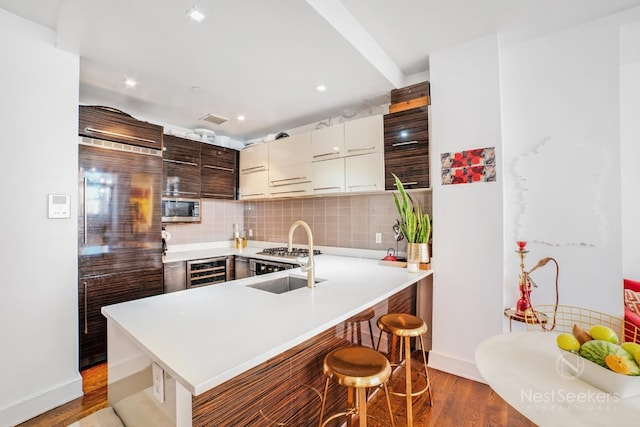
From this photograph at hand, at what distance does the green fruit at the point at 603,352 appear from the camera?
0.80 m

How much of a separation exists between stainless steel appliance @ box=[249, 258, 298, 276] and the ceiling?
174cm

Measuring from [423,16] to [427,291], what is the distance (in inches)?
85.2

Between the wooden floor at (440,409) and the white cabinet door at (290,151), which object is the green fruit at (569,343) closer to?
the wooden floor at (440,409)

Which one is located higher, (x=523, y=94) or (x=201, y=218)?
(x=523, y=94)

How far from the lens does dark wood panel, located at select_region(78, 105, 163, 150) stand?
88.8 inches

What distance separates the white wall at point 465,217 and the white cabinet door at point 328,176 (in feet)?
2.96

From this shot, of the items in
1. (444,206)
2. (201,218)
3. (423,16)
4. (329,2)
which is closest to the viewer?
(329,2)

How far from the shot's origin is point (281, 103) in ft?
9.67

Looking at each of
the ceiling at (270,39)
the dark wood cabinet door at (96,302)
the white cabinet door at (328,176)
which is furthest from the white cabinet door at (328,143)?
the dark wood cabinet door at (96,302)

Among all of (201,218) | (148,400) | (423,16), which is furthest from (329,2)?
(201,218)

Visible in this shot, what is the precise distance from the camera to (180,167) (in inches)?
127

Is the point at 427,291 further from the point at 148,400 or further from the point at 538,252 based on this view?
the point at 148,400

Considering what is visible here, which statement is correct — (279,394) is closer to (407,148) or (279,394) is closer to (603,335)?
(603,335)

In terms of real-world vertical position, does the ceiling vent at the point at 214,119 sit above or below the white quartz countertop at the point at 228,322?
above
